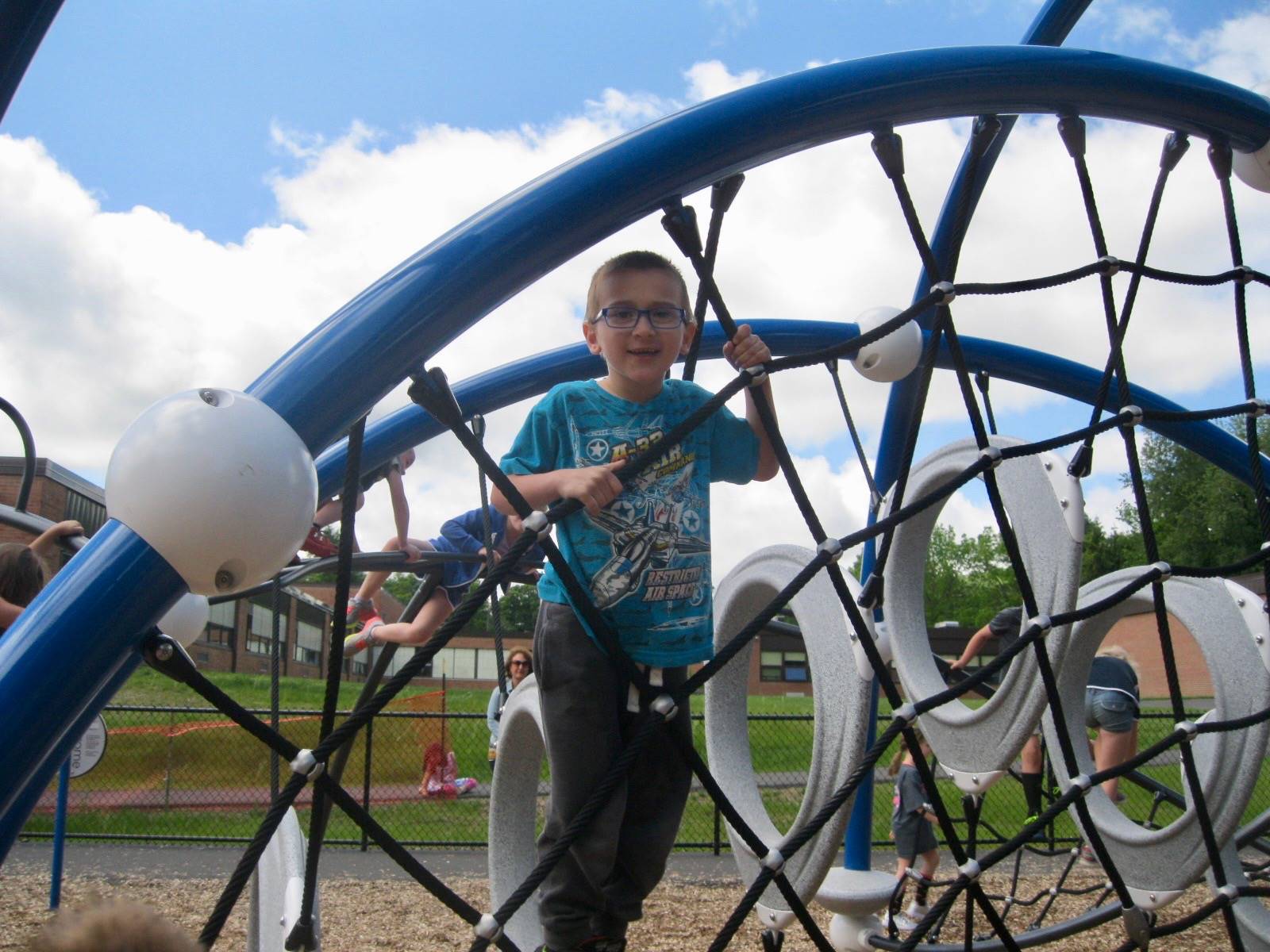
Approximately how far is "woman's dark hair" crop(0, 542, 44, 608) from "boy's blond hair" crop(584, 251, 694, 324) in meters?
2.67

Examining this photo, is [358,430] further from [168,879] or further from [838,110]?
[168,879]

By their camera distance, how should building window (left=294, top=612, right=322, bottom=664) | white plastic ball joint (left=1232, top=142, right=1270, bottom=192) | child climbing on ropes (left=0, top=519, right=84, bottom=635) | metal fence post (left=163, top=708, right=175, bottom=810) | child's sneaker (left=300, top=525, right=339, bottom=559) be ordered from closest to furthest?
white plastic ball joint (left=1232, top=142, right=1270, bottom=192) < child climbing on ropes (left=0, top=519, right=84, bottom=635) < child's sneaker (left=300, top=525, right=339, bottom=559) < metal fence post (left=163, top=708, right=175, bottom=810) < building window (left=294, top=612, right=322, bottom=664)


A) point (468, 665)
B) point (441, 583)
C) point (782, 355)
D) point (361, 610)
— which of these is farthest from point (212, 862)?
point (468, 665)

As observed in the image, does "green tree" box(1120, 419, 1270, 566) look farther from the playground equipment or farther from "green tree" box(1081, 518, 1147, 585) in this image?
the playground equipment

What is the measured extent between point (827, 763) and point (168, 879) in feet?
19.3

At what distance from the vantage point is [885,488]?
11.8ft

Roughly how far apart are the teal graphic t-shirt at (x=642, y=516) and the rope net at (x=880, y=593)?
0.09m

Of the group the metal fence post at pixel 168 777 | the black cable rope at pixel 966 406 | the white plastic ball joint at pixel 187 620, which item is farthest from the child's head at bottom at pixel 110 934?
the metal fence post at pixel 168 777

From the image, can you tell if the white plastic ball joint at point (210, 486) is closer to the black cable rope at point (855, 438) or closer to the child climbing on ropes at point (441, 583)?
the black cable rope at point (855, 438)

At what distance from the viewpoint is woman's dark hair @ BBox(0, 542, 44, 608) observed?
363cm

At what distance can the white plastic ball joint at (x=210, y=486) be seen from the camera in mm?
1123

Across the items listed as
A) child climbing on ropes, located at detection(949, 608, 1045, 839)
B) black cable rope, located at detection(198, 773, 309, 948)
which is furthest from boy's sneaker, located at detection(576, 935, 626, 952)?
child climbing on ropes, located at detection(949, 608, 1045, 839)

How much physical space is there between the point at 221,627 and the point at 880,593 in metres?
30.4

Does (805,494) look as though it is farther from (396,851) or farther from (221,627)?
(221,627)
